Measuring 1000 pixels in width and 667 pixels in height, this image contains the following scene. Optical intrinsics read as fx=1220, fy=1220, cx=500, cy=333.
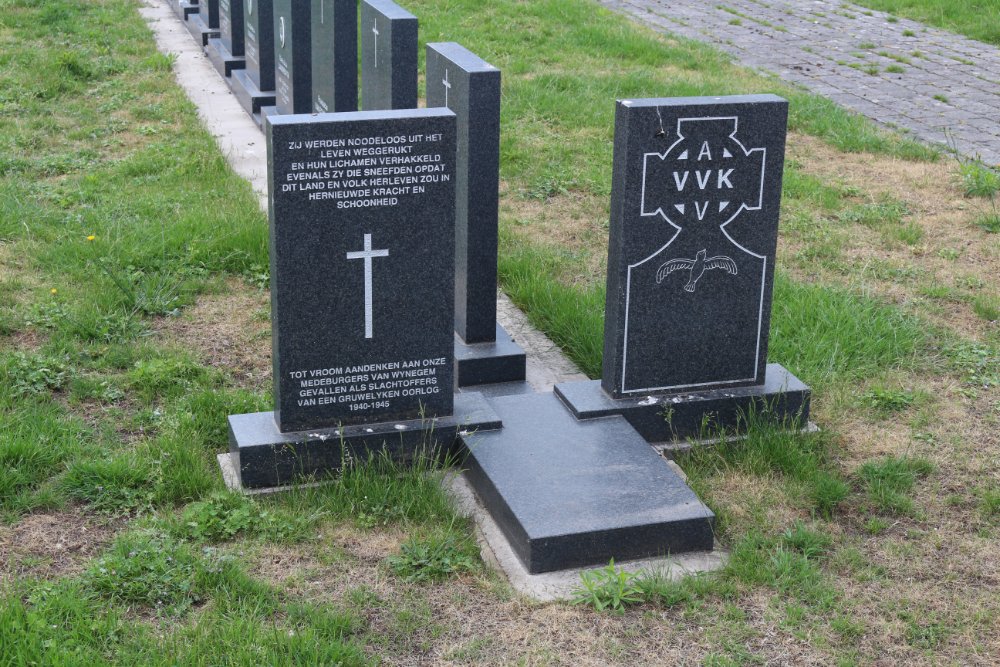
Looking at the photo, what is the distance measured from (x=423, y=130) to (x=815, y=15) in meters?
10.8

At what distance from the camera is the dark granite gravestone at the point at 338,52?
7.85m

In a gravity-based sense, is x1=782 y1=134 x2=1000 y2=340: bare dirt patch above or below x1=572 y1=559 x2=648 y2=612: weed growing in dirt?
above

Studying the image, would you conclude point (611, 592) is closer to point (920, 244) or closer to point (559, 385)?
point (559, 385)

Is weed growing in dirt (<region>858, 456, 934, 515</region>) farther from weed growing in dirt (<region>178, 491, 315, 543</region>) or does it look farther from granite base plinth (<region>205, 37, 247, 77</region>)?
granite base plinth (<region>205, 37, 247, 77</region>)

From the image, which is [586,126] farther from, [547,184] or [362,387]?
[362,387]

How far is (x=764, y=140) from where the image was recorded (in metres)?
4.73

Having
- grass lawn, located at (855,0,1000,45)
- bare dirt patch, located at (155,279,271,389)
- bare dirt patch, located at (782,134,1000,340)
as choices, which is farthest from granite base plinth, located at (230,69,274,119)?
grass lawn, located at (855,0,1000,45)

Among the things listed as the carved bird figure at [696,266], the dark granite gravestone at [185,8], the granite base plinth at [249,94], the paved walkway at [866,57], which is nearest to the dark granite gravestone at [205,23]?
the dark granite gravestone at [185,8]

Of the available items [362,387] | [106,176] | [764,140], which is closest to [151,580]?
[362,387]

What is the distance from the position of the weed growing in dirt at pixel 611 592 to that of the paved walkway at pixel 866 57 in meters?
6.04

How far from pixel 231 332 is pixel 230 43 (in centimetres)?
615

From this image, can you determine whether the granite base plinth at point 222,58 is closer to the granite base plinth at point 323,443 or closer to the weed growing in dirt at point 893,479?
the granite base plinth at point 323,443

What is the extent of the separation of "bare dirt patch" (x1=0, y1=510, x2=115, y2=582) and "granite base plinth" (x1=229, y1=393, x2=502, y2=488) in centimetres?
57

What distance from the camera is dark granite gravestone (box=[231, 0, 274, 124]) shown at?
9875 millimetres
